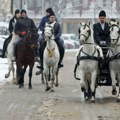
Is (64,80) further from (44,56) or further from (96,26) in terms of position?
(96,26)

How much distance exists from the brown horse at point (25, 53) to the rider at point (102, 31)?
3.91 metres

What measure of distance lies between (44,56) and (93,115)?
6.72 metres

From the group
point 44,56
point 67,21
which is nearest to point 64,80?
point 44,56

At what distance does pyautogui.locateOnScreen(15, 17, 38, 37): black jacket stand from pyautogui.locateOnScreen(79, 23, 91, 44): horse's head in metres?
5.65

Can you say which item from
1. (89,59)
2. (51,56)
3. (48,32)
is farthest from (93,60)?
(51,56)

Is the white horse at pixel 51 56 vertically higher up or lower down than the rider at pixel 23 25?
lower down

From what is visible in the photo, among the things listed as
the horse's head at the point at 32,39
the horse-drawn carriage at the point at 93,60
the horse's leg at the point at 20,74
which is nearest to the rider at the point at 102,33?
the horse-drawn carriage at the point at 93,60

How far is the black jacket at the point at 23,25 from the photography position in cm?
2289

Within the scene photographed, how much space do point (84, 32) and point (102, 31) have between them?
5.86ft

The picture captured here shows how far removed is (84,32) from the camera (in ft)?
56.1

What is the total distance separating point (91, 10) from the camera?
10488cm

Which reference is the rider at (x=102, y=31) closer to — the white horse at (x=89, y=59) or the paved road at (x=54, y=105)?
the white horse at (x=89, y=59)

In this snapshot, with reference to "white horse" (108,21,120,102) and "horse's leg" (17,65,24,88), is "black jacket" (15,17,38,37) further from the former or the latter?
"white horse" (108,21,120,102)

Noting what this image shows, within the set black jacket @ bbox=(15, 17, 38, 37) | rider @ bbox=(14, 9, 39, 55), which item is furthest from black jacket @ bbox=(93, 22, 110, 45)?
rider @ bbox=(14, 9, 39, 55)
